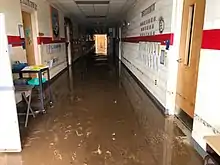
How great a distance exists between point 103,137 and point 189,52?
1.99m

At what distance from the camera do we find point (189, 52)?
11.3 feet

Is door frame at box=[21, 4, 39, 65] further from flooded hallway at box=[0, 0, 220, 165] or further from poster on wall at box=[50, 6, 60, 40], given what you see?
poster on wall at box=[50, 6, 60, 40]

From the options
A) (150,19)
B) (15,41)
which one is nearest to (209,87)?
(150,19)

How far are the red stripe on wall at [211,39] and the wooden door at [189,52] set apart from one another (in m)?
0.56

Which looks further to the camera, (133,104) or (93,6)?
(93,6)

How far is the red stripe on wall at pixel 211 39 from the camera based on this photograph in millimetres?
2257

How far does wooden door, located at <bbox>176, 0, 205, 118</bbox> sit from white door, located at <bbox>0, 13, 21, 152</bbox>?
2.63 metres

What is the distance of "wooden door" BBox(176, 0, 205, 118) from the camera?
3.15 meters

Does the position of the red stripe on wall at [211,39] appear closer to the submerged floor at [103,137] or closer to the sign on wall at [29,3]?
the submerged floor at [103,137]

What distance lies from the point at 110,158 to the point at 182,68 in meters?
2.07

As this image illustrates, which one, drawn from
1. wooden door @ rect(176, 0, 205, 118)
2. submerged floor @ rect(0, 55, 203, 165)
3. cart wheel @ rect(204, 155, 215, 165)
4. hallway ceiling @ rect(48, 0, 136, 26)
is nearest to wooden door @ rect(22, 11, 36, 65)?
hallway ceiling @ rect(48, 0, 136, 26)

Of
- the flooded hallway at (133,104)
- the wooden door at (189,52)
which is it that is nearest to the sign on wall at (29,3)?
the flooded hallway at (133,104)

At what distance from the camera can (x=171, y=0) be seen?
368cm

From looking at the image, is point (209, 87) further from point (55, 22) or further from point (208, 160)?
point (55, 22)
